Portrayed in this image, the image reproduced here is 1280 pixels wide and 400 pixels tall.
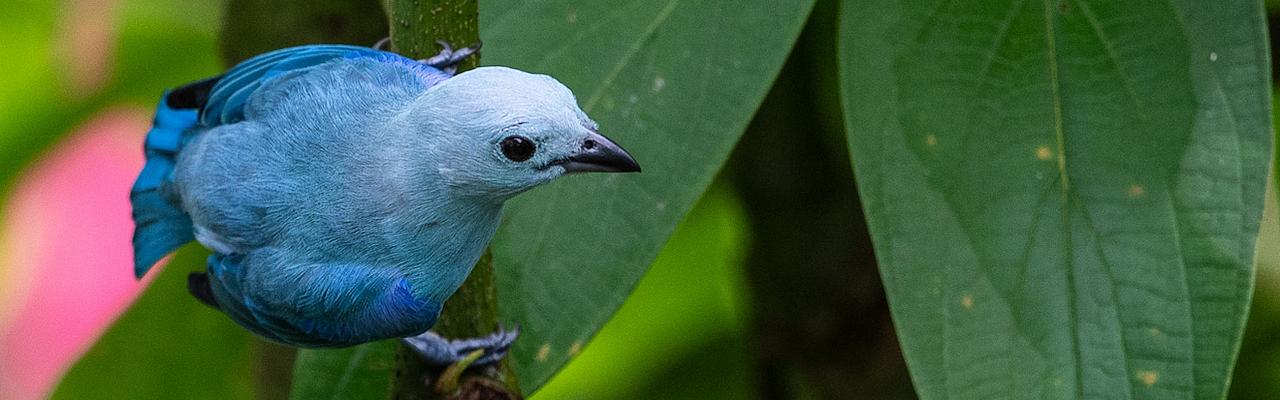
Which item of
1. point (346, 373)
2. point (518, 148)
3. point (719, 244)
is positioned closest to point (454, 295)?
point (518, 148)

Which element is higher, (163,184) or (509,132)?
(509,132)

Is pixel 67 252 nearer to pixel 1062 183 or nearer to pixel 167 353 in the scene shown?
pixel 167 353

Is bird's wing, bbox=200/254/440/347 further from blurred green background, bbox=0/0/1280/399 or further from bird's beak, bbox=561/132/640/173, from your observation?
blurred green background, bbox=0/0/1280/399

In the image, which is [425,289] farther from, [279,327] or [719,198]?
[719,198]

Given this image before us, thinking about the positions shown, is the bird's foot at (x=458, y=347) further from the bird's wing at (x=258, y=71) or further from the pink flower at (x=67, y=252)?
the pink flower at (x=67, y=252)

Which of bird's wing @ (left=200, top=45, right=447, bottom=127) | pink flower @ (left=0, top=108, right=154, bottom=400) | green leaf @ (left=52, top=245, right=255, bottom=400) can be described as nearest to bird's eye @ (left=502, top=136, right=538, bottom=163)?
bird's wing @ (left=200, top=45, right=447, bottom=127)

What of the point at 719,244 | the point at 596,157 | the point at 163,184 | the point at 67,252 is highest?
the point at 596,157

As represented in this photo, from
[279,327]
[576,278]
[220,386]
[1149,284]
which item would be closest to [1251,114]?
[1149,284]
